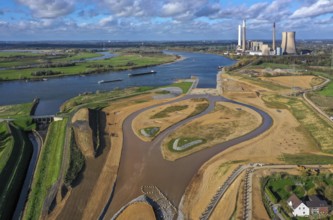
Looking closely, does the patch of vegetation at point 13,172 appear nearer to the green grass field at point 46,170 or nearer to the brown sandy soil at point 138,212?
the green grass field at point 46,170

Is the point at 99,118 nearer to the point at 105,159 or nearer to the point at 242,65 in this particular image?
the point at 105,159

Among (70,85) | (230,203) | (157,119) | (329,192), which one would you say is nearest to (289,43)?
(70,85)

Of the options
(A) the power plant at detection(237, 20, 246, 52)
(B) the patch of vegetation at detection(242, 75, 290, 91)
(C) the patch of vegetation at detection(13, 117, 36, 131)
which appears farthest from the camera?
(A) the power plant at detection(237, 20, 246, 52)

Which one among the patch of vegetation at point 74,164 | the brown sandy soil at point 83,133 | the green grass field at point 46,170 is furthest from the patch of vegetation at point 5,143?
the brown sandy soil at point 83,133

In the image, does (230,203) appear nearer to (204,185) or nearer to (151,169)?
(204,185)

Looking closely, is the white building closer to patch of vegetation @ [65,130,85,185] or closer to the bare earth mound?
the bare earth mound

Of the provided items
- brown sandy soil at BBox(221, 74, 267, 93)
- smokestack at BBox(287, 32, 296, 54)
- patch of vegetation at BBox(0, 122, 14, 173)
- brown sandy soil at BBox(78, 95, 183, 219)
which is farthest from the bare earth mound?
smokestack at BBox(287, 32, 296, 54)
